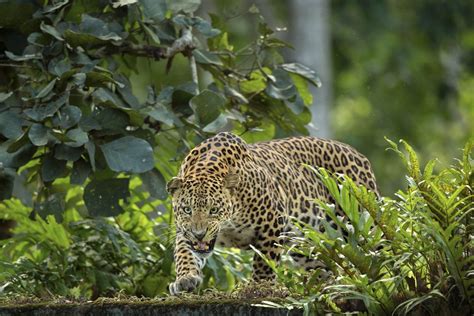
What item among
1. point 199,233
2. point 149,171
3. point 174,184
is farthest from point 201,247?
point 149,171

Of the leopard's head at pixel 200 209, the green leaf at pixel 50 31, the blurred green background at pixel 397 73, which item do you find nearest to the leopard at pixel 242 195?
the leopard's head at pixel 200 209

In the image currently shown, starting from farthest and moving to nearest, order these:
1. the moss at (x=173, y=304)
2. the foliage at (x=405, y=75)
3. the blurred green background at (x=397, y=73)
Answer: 1. the foliage at (x=405, y=75)
2. the blurred green background at (x=397, y=73)
3. the moss at (x=173, y=304)

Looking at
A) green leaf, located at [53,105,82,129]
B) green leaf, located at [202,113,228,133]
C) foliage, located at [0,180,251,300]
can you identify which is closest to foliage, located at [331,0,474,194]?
foliage, located at [0,180,251,300]

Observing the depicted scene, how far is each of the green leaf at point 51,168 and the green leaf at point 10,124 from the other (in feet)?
0.84

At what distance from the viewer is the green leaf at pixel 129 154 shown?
9094 millimetres

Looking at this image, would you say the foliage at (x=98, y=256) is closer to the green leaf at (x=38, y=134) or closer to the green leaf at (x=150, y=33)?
the green leaf at (x=38, y=134)

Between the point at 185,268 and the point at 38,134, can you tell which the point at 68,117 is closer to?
the point at 38,134

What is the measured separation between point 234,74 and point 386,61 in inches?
930

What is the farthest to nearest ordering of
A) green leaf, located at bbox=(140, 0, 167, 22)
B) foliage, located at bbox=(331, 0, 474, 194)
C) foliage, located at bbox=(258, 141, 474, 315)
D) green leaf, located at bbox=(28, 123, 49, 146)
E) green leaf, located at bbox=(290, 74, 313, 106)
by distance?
foliage, located at bbox=(331, 0, 474, 194)
green leaf, located at bbox=(290, 74, 313, 106)
green leaf, located at bbox=(140, 0, 167, 22)
green leaf, located at bbox=(28, 123, 49, 146)
foliage, located at bbox=(258, 141, 474, 315)

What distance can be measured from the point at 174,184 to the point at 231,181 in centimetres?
43

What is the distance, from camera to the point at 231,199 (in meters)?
8.90

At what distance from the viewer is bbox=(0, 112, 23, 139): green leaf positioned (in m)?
9.14

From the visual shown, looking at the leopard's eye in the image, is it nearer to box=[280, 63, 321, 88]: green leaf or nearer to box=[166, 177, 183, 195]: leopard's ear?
box=[166, 177, 183, 195]: leopard's ear

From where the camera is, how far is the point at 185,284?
27.4ft
